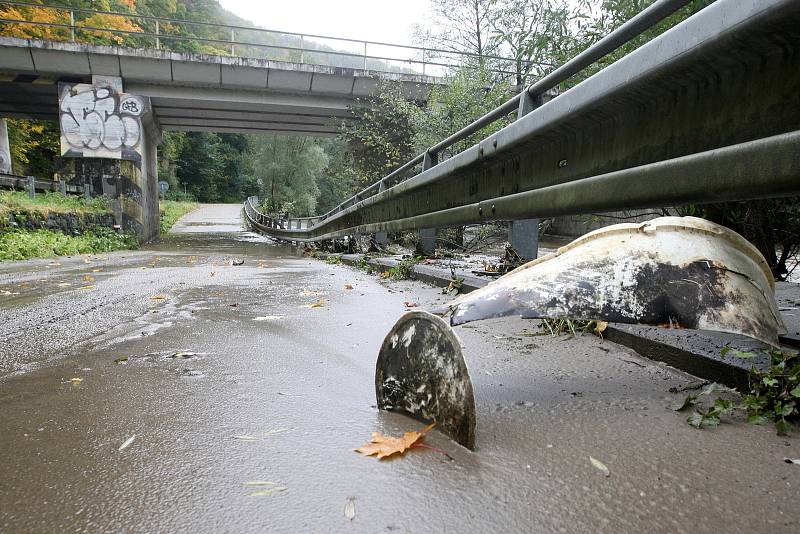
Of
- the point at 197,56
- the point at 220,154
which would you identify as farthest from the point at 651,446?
the point at 220,154

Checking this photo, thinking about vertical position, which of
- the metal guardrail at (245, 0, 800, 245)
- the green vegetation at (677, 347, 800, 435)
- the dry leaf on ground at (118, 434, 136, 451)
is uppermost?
the metal guardrail at (245, 0, 800, 245)

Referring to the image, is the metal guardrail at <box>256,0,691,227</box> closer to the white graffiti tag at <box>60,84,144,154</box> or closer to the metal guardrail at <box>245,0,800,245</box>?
the metal guardrail at <box>245,0,800,245</box>

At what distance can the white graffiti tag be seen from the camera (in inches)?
663

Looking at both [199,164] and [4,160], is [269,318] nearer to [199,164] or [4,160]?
[4,160]

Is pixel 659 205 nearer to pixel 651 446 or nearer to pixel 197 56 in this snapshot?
pixel 651 446

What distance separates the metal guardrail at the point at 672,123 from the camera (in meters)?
1.36

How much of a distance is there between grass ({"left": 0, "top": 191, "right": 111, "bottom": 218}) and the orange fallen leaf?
14.4 m

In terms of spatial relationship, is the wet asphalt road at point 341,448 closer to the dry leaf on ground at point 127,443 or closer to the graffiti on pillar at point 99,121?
the dry leaf on ground at point 127,443

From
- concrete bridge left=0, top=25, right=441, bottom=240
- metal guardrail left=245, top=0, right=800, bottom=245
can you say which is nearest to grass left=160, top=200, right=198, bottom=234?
concrete bridge left=0, top=25, right=441, bottom=240

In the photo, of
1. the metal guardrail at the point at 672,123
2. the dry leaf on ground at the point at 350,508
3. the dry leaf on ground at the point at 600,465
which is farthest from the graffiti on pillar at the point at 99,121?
the dry leaf on ground at the point at 600,465

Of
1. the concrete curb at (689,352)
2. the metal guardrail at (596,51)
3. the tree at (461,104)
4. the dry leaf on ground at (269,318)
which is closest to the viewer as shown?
the concrete curb at (689,352)

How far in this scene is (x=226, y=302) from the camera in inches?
155

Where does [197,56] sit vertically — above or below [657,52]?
above

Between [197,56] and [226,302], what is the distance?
17.1 meters
